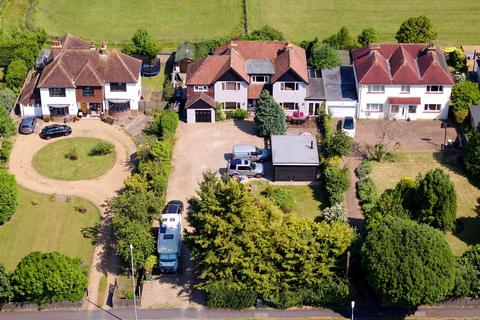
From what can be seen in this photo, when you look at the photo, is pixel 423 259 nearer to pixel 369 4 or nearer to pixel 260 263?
pixel 260 263

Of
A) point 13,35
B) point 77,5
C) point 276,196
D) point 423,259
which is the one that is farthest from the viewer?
point 77,5

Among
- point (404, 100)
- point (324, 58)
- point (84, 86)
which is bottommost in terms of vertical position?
point (404, 100)

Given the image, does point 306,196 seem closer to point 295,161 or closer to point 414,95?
point 295,161

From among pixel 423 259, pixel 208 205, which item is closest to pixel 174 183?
pixel 208 205

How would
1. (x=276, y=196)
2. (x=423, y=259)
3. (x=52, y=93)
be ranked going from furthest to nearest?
(x=52, y=93) < (x=276, y=196) < (x=423, y=259)

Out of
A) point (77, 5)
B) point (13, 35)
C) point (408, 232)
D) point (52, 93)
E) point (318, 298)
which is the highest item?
point (77, 5)

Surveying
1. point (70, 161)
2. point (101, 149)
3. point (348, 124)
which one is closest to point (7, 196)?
point (70, 161)
